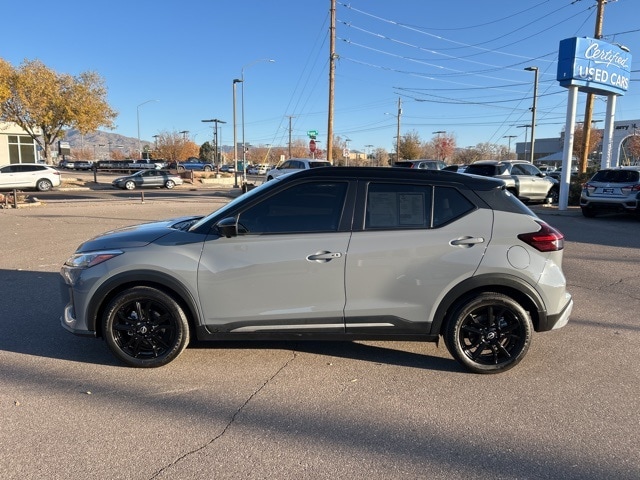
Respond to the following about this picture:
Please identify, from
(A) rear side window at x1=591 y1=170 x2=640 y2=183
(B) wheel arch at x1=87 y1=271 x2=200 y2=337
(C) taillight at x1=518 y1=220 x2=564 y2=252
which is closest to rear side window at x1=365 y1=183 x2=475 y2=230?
(C) taillight at x1=518 y1=220 x2=564 y2=252

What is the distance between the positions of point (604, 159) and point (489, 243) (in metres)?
19.6

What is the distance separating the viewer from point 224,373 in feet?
13.2

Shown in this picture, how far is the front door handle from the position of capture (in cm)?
387

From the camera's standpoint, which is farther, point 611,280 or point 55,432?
point 611,280

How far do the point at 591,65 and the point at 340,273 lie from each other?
18107 millimetres

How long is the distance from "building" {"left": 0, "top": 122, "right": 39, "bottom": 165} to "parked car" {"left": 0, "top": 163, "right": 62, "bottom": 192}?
56.7ft

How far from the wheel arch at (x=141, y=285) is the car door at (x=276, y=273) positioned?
0.12 meters

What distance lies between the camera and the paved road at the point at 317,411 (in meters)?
2.85

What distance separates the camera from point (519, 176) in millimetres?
19406

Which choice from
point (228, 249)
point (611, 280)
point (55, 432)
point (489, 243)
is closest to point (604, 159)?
point (611, 280)

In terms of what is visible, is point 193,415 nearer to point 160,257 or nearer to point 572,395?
point 160,257

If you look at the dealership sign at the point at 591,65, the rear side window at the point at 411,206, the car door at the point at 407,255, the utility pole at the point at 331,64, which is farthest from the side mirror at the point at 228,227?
the utility pole at the point at 331,64

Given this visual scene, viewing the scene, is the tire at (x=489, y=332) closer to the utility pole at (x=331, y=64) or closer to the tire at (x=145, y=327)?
the tire at (x=145, y=327)

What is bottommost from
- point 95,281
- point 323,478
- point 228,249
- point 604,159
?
point 323,478
